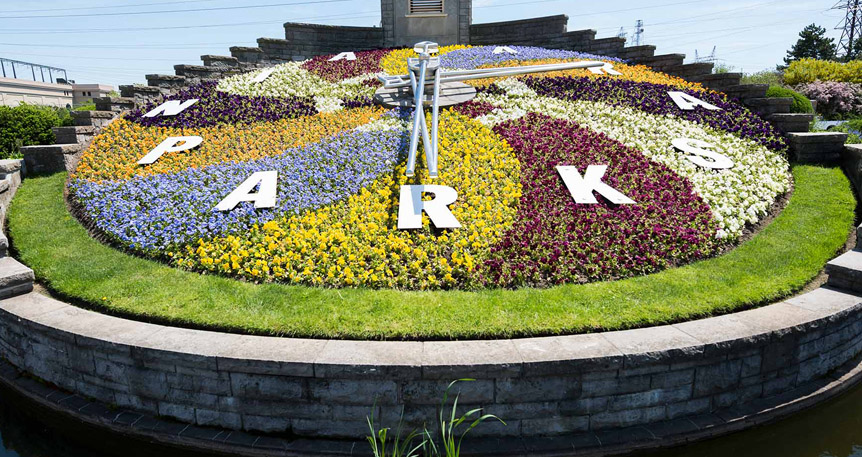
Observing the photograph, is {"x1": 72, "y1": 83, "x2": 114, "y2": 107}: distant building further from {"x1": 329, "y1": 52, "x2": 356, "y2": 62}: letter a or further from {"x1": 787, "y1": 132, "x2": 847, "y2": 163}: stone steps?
{"x1": 787, "y1": 132, "x2": 847, "y2": 163}: stone steps

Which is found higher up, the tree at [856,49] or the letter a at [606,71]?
the tree at [856,49]

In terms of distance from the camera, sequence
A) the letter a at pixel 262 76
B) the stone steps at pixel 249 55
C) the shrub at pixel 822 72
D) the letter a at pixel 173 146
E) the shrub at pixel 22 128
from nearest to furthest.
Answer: the letter a at pixel 173 146
the shrub at pixel 22 128
the letter a at pixel 262 76
the stone steps at pixel 249 55
the shrub at pixel 822 72

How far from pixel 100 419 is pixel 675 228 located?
19.3 feet

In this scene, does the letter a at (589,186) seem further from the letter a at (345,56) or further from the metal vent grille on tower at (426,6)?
the metal vent grille on tower at (426,6)

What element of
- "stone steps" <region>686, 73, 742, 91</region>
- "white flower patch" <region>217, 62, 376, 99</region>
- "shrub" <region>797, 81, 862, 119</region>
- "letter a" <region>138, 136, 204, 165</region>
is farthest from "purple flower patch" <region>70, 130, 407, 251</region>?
"shrub" <region>797, 81, 862, 119</region>

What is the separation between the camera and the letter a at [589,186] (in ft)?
20.0

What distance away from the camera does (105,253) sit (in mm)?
5469

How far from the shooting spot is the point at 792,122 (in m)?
8.67

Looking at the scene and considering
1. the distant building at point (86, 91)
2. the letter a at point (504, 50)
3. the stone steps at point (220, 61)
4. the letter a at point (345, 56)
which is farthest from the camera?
the distant building at point (86, 91)

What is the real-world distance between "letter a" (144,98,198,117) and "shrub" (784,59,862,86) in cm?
1825

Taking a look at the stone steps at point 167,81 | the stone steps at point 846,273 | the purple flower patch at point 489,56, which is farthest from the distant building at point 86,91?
the stone steps at point 846,273

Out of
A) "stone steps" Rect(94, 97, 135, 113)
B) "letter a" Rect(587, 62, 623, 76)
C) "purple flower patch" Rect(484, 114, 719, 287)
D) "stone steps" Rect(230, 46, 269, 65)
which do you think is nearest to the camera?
"purple flower patch" Rect(484, 114, 719, 287)

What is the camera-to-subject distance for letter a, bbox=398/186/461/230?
5.55 m

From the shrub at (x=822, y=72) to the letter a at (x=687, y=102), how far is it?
9.26m
